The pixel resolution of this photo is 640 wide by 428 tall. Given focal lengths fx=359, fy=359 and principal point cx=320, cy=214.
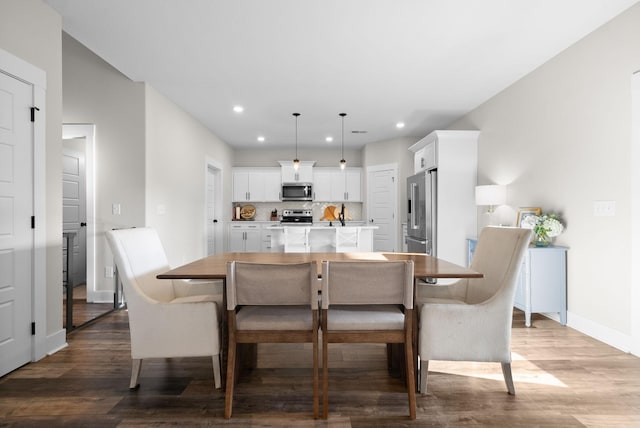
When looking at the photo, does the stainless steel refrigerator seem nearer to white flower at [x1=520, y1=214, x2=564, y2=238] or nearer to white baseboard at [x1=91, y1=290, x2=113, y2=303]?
white flower at [x1=520, y1=214, x2=564, y2=238]

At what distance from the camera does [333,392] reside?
2.03 meters

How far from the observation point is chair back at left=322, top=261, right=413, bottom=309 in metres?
1.74

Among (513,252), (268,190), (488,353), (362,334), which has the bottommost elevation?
(488,353)

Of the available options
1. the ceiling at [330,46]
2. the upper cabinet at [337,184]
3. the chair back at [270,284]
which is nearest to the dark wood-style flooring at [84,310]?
the chair back at [270,284]

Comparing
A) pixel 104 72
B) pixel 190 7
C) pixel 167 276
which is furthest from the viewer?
pixel 104 72

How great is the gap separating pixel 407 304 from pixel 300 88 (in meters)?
3.19

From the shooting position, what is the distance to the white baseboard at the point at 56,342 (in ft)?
8.52

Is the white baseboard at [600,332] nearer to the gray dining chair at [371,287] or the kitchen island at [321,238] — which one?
the gray dining chair at [371,287]

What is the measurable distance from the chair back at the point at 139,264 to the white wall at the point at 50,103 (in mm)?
831

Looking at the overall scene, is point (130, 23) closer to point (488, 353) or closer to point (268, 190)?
point (488, 353)

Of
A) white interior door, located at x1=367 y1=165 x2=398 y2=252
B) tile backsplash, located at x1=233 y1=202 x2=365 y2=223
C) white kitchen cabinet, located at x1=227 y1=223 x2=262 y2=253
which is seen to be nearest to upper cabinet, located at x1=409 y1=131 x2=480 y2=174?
white interior door, located at x1=367 y1=165 x2=398 y2=252

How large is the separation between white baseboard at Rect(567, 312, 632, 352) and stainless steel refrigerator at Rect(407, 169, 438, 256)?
1.82m

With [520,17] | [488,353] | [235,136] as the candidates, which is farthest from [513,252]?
[235,136]

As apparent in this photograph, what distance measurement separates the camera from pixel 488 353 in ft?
6.42
